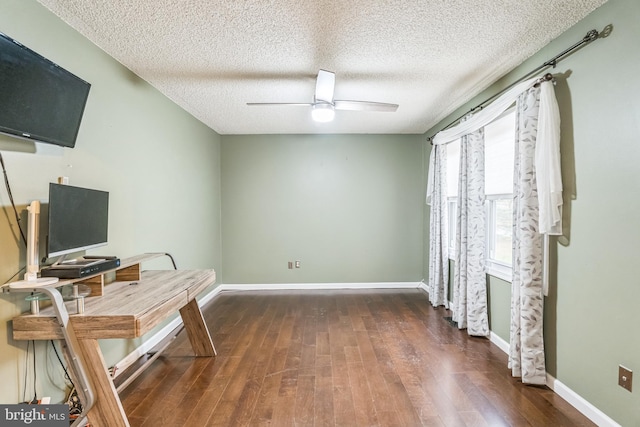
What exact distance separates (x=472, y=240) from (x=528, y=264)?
887mm

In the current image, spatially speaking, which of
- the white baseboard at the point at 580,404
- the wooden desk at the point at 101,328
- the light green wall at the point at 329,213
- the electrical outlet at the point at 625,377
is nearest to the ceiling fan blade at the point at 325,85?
the wooden desk at the point at 101,328

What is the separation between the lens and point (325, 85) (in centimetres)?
253

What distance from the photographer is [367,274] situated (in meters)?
4.97

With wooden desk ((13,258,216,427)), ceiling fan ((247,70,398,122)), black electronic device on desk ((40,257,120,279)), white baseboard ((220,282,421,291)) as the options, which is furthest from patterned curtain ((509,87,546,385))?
black electronic device on desk ((40,257,120,279))

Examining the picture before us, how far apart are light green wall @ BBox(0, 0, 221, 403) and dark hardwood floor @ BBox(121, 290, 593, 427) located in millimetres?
674

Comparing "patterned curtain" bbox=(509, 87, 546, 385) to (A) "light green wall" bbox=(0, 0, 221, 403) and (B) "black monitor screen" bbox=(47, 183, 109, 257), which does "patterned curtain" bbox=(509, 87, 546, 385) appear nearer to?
(B) "black monitor screen" bbox=(47, 183, 109, 257)

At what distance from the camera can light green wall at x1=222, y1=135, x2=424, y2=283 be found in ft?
16.2

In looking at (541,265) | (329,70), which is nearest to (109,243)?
(329,70)

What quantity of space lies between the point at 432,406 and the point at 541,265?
4.26ft

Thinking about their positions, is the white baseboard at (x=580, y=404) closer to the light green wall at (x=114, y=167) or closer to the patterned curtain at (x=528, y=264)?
the patterned curtain at (x=528, y=264)

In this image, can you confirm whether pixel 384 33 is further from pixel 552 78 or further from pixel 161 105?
pixel 161 105

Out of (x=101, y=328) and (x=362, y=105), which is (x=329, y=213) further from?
(x=101, y=328)

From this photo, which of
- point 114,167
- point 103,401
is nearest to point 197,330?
point 103,401

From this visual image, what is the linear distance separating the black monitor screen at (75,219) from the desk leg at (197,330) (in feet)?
3.05
